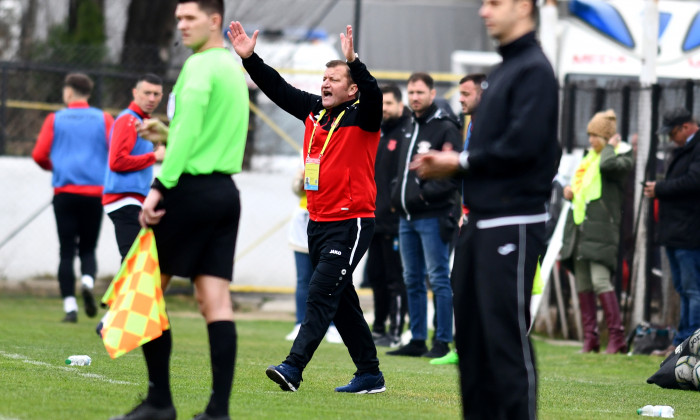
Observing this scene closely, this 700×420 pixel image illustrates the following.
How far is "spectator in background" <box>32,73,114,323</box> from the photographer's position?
11172mm

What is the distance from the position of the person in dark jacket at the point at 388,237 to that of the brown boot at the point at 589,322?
5.54 feet

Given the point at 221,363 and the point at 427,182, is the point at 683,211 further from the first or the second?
the point at 221,363

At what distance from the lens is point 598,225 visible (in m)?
10.5

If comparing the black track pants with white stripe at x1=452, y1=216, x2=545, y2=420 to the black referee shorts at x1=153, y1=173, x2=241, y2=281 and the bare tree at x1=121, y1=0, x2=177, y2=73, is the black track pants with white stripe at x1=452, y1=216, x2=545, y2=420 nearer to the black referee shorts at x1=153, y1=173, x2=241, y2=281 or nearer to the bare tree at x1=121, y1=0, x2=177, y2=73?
the black referee shorts at x1=153, y1=173, x2=241, y2=281

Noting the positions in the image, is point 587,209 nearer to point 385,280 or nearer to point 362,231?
point 385,280

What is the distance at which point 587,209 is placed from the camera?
10.5 meters

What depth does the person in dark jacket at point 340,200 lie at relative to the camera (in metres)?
6.79

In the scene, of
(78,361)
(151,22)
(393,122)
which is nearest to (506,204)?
(78,361)

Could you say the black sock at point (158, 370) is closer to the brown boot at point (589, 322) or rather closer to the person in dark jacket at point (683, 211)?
the person in dark jacket at point (683, 211)

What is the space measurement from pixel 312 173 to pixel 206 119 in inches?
74.1

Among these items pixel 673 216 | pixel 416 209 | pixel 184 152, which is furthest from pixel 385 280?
pixel 184 152

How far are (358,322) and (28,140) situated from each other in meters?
9.47

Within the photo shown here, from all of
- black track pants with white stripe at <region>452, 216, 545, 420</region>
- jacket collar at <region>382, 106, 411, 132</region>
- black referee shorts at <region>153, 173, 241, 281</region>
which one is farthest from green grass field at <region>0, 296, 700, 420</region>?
jacket collar at <region>382, 106, 411, 132</region>

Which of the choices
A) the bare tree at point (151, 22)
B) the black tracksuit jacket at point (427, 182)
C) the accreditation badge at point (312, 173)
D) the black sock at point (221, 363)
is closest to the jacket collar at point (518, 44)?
the black sock at point (221, 363)
